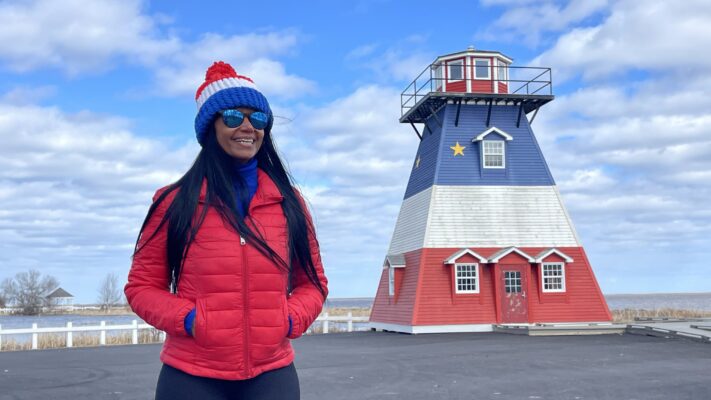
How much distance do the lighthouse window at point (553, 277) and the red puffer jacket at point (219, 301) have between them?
2423 cm

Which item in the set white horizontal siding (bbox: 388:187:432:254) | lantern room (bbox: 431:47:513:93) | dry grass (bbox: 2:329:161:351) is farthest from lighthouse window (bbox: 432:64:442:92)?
dry grass (bbox: 2:329:161:351)

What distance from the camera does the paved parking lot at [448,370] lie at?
37.5 feet

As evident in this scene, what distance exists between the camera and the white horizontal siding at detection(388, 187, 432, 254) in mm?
26688

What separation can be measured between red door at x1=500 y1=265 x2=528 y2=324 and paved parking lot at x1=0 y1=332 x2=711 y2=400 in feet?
13.7

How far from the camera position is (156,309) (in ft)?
9.98

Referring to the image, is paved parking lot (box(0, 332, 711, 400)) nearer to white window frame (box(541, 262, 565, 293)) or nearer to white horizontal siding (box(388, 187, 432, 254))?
white window frame (box(541, 262, 565, 293))

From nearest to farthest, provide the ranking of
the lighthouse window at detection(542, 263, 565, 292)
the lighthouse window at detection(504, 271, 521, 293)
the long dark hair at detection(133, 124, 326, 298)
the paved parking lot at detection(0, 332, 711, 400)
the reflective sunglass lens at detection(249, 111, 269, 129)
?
the long dark hair at detection(133, 124, 326, 298)
the reflective sunglass lens at detection(249, 111, 269, 129)
the paved parking lot at detection(0, 332, 711, 400)
the lighthouse window at detection(504, 271, 521, 293)
the lighthouse window at detection(542, 263, 565, 292)

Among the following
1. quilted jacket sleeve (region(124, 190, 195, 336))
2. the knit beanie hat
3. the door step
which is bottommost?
the door step

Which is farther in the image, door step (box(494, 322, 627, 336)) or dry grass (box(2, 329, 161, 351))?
dry grass (box(2, 329, 161, 351))

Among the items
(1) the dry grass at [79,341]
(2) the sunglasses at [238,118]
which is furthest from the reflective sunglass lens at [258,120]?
(1) the dry grass at [79,341]

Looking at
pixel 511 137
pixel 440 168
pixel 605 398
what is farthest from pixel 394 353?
pixel 511 137

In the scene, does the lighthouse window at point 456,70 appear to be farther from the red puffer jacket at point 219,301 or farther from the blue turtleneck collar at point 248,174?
the red puffer jacket at point 219,301

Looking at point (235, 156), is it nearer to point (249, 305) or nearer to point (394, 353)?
point (249, 305)

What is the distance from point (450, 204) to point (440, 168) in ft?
4.40
